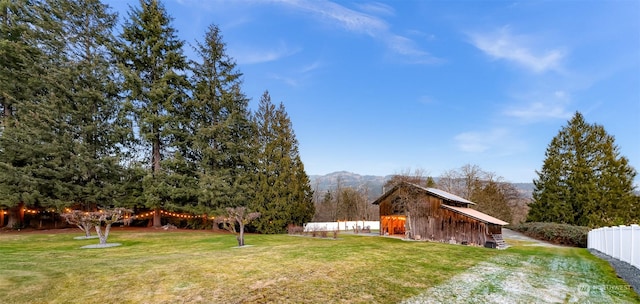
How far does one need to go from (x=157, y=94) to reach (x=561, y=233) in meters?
35.5

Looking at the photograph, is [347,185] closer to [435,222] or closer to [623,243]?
[435,222]

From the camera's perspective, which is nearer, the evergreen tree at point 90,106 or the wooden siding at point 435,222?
the evergreen tree at point 90,106

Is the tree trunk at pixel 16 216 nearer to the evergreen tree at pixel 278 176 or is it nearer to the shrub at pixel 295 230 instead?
the evergreen tree at pixel 278 176

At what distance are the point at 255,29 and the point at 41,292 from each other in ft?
64.0

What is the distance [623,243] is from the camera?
8711mm

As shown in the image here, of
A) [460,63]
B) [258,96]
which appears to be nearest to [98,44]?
[258,96]

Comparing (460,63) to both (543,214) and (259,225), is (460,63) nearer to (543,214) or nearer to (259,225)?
(543,214)

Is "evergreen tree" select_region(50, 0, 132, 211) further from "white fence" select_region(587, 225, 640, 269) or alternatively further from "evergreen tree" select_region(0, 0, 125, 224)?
"white fence" select_region(587, 225, 640, 269)

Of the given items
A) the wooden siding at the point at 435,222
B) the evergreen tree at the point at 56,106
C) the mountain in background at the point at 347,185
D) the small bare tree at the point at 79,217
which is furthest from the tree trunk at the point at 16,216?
the wooden siding at the point at 435,222

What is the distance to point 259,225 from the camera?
21844 millimetres

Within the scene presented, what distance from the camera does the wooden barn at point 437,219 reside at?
2000 cm

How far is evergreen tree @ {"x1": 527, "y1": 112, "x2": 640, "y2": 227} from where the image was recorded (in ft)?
87.3

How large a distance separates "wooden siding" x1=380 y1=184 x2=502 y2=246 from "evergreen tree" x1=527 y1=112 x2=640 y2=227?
12.4 m

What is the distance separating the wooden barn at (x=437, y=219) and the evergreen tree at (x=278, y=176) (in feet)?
26.0
